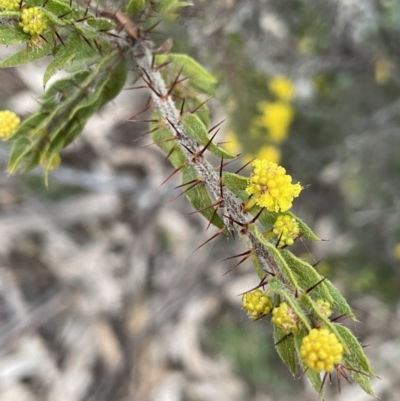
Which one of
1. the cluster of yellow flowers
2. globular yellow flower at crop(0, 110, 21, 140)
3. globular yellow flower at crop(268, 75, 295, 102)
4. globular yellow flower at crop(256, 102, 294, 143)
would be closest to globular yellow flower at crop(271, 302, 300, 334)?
globular yellow flower at crop(0, 110, 21, 140)

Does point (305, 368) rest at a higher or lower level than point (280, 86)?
lower

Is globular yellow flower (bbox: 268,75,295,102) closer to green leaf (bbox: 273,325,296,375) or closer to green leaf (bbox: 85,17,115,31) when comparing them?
green leaf (bbox: 85,17,115,31)

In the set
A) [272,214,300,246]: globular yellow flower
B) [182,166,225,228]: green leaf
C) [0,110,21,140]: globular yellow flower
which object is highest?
[0,110,21,140]: globular yellow flower

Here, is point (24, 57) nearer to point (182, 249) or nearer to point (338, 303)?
point (338, 303)

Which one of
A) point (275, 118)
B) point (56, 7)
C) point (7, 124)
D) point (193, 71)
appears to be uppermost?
point (275, 118)

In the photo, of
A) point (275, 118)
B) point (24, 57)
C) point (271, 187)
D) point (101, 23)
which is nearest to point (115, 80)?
point (101, 23)

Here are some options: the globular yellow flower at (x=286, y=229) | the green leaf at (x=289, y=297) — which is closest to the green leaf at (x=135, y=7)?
the globular yellow flower at (x=286, y=229)

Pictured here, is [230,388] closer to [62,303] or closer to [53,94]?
[62,303]
